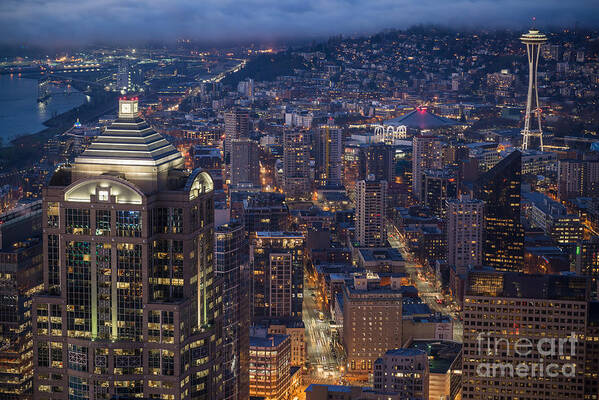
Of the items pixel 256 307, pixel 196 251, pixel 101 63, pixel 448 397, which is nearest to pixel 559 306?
pixel 448 397

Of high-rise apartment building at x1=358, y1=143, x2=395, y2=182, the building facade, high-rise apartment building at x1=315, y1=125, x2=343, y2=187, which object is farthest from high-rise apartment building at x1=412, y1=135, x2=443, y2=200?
the building facade

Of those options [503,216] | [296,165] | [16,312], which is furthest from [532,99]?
[16,312]

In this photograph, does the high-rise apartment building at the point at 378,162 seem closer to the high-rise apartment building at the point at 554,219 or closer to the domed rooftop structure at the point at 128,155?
the high-rise apartment building at the point at 554,219

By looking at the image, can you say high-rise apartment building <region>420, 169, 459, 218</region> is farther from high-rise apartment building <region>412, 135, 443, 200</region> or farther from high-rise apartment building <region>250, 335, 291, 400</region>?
high-rise apartment building <region>250, 335, 291, 400</region>

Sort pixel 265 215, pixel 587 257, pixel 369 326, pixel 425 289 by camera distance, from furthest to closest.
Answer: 1. pixel 265 215
2. pixel 425 289
3. pixel 587 257
4. pixel 369 326

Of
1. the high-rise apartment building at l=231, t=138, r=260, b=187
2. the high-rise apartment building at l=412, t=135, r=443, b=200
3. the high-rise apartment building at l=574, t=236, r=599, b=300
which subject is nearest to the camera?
the high-rise apartment building at l=574, t=236, r=599, b=300

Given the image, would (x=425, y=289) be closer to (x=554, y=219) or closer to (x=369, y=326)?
Result: (x=554, y=219)
